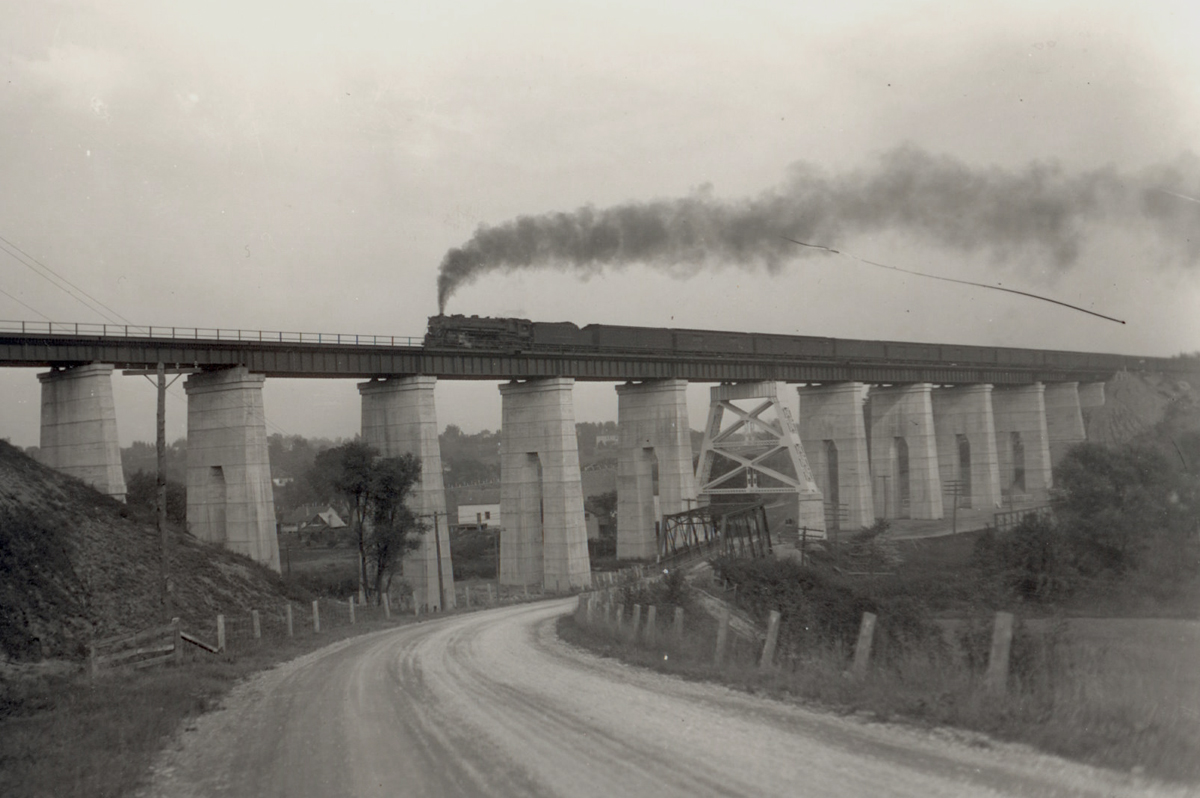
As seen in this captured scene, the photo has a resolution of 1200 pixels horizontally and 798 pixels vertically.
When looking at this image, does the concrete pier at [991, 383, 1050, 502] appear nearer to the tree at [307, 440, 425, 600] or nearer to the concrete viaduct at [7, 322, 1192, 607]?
the concrete viaduct at [7, 322, 1192, 607]

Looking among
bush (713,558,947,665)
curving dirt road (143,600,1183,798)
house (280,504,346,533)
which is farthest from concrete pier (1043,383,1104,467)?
curving dirt road (143,600,1183,798)

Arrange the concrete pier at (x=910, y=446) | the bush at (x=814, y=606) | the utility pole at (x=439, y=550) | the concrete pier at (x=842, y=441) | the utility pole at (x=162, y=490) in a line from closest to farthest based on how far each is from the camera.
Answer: the utility pole at (x=162, y=490)
the bush at (x=814, y=606)
the utility pole at (x=439, y=550)
the concrete pier at (x=842, y=441)
the concrete pier at (x=910, y=446)

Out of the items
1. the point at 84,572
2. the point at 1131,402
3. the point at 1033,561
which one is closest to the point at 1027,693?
the point at 84,572

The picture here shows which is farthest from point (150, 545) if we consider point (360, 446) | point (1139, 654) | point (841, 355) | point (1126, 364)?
point (1126, 364)

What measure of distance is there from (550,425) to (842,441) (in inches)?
1267

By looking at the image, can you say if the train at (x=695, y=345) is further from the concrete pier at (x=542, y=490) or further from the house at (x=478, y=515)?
the house at (x=478, y=515)

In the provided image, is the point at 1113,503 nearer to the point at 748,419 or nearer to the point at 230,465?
the point at 748,419

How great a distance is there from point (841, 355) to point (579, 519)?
3247cm

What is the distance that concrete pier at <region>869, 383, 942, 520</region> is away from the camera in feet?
274

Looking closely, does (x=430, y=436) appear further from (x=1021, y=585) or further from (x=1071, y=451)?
(x=1071, y=451)

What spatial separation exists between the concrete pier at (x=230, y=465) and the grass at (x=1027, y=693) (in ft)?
89.4

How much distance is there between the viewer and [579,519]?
56.1m

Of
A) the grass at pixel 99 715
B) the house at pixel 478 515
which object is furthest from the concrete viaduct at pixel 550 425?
the house at pixel 478 515

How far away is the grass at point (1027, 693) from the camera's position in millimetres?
9320
